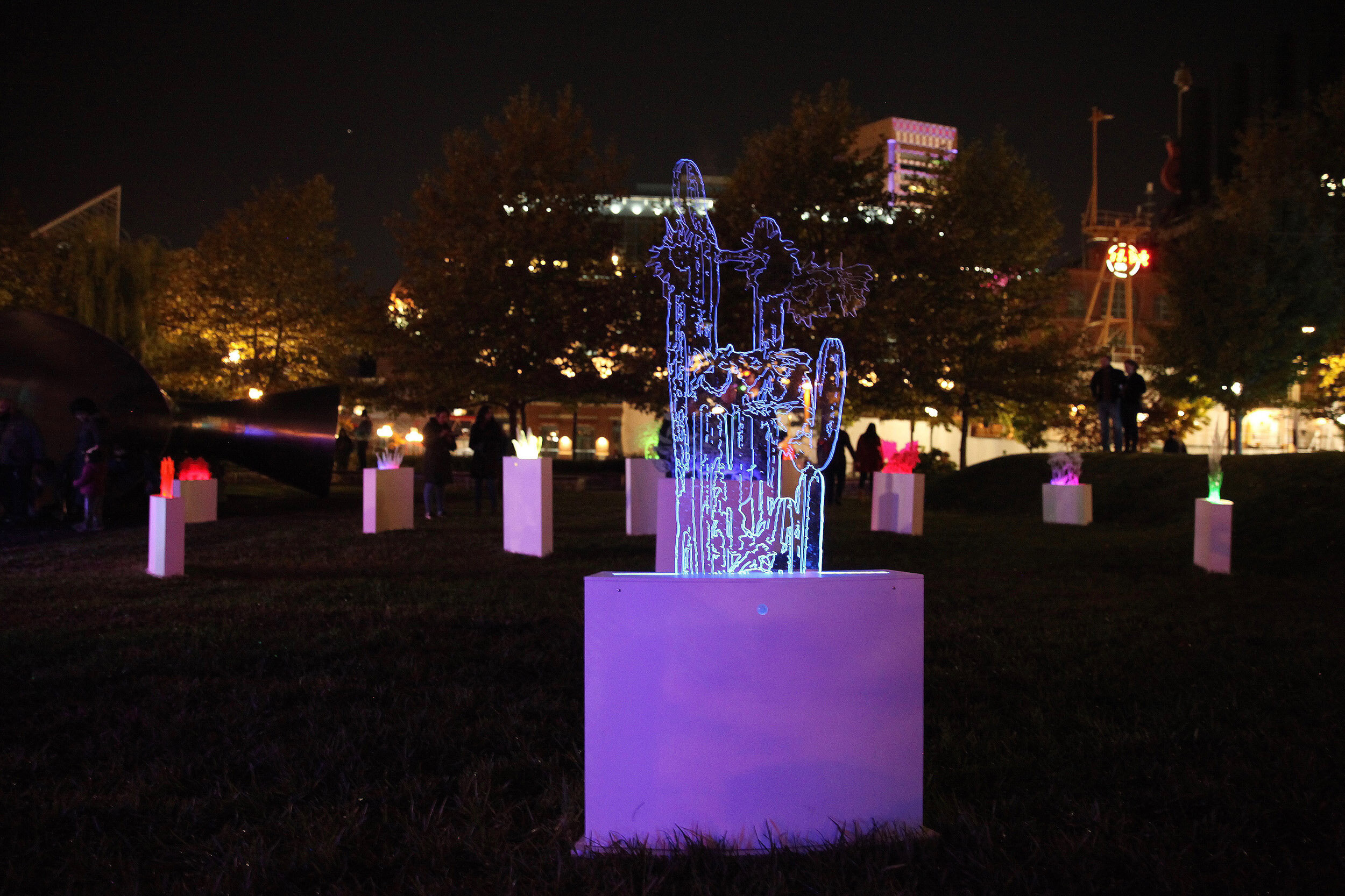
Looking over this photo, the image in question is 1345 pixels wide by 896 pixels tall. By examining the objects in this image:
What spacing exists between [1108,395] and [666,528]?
11.1 m

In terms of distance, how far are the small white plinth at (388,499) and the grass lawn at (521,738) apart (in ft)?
10.8

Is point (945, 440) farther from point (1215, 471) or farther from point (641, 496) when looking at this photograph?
point (1215, 471)

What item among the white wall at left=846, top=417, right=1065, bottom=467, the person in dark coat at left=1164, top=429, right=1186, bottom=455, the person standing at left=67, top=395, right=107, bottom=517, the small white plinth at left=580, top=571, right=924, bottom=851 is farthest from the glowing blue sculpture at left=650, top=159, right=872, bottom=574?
the white wall at left=846, top=417, right=1065, bottom=467

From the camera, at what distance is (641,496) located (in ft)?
40.7

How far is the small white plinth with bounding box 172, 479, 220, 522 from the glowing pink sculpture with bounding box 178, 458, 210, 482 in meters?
0.09

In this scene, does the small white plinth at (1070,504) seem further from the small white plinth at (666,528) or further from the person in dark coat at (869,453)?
the small white plinth at (666,528)

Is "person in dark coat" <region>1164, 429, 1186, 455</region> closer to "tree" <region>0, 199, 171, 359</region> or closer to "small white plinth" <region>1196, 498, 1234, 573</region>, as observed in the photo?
"small white plinth" <region>1196, 498, 1234, 573</region>

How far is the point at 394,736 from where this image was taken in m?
3.84

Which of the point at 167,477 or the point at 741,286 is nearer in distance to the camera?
the point at 167,477

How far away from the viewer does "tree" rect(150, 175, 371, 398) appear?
26.5 metres

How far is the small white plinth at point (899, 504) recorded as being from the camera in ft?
41.1

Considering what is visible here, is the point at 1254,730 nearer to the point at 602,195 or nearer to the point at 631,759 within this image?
the point at 631,759

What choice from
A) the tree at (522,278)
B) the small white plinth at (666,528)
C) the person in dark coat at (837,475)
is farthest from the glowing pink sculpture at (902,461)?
the tree at (522,278)

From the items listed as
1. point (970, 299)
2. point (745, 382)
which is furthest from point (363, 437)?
point (745, 382)
